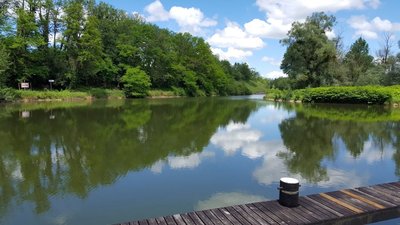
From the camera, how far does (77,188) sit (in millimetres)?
6621

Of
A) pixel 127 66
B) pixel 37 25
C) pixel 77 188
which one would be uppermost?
pixel 37 25

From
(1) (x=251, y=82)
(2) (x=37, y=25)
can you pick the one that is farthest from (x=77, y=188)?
(1) (x=251, y=82)

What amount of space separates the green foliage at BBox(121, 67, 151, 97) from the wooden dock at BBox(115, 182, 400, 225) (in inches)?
1644

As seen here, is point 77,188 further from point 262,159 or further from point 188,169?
point 262,159

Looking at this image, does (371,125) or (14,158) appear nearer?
(14,158)

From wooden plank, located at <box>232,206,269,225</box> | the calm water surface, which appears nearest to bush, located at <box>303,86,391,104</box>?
the calm water surface

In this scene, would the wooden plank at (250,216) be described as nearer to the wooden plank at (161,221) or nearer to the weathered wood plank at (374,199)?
the wooden plank at (161,221)

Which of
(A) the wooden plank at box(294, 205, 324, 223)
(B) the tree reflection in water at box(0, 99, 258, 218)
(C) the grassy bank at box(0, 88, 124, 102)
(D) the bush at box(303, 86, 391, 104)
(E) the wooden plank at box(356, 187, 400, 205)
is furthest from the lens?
(D) the bush at box(303, 86, 391, 104)

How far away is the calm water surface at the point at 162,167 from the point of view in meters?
5.72

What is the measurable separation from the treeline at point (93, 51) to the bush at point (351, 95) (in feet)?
73.3

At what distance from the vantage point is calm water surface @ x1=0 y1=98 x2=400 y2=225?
Answer: 5723 mm

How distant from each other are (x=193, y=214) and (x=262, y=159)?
5100mm

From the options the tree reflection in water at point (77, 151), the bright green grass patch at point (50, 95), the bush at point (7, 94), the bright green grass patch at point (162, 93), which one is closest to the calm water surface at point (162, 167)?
the tree reflection in water at point (77, 151)

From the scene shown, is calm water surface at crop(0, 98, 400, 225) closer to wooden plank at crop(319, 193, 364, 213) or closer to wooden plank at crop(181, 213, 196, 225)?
wooden plank at crop(181, 213, 196, 225)
